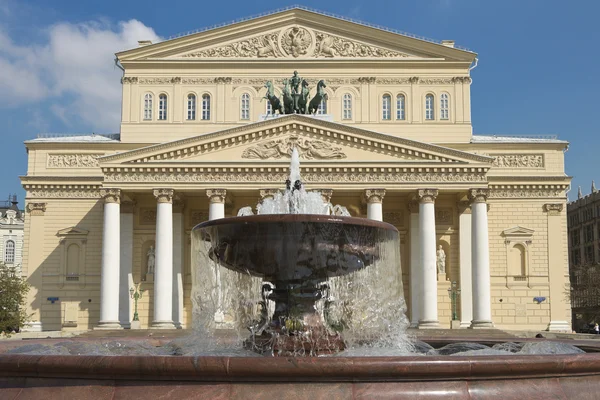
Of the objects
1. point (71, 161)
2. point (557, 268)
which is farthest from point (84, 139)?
point (557, 268)

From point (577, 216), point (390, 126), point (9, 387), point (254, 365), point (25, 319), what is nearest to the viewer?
point (254, 365)

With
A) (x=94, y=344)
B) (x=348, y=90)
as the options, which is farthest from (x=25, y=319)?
(x=94, y=344)

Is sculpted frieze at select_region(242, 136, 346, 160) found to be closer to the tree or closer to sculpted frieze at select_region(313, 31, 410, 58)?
sculpted frieze at select_region(313, 31, 410, 58)

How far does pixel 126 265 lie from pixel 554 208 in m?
25.0

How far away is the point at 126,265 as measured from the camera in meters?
45.4

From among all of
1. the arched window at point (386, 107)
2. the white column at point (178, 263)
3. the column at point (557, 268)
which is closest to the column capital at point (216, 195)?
the white column at point (178, 263)

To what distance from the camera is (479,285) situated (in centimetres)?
4219

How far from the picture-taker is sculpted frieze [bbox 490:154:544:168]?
157 ft

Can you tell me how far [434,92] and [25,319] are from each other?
28.3m

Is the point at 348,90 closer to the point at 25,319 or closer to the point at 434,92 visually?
the point at 434,92

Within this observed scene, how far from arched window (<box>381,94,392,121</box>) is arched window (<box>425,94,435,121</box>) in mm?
2292

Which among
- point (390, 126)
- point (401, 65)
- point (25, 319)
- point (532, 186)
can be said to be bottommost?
point (25, 319)

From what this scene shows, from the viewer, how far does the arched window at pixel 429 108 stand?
5109cm

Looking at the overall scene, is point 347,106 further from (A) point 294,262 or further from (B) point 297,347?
(B) point 297,347
